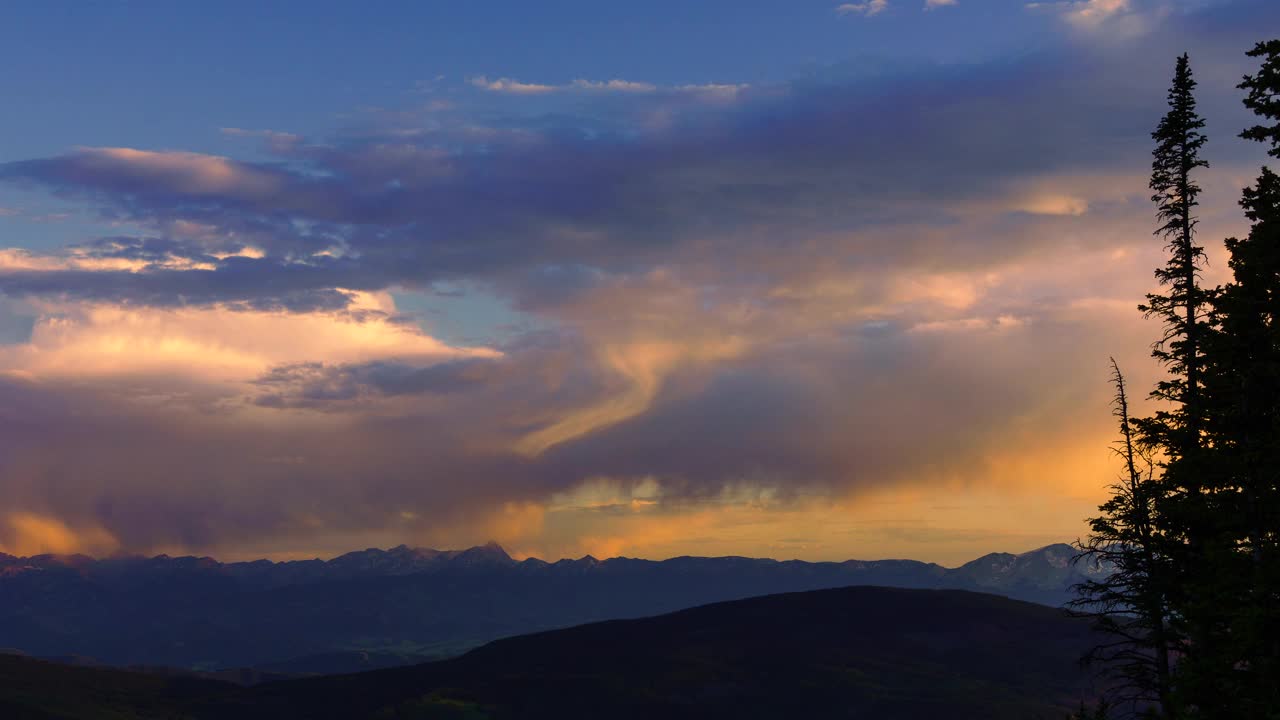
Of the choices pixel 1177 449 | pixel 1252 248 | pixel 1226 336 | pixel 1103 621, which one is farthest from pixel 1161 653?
pixel 1252 248

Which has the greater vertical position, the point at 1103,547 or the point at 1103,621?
the point at 1103,547

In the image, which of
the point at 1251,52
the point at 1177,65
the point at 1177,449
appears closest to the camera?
the point at 1251,52

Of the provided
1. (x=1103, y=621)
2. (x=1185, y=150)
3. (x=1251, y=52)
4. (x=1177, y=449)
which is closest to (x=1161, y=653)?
(x=1103, y=621)

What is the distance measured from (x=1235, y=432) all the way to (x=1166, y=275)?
9.55 m

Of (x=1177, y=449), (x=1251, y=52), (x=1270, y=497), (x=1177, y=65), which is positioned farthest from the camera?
(x=1177, y=65)

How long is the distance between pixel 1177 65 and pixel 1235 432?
18288 millimetres

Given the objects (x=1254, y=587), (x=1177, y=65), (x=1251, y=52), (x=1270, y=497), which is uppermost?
(x=1177, y=65)

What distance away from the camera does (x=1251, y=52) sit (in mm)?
39406

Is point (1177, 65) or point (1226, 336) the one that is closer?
point (1226, 336)

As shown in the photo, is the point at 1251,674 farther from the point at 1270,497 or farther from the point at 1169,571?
the point at 1169,571

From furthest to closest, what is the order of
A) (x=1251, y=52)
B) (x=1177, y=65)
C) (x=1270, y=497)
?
1. (x=1177, y=65)
2. (x=1270, y=497)
3. (x=1251, y=52)

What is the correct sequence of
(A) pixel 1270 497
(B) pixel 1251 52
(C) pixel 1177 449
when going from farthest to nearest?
1. (C) pixel 1177 449
2. (A) pixel 1270 497
3. (B) pixel 1251 52

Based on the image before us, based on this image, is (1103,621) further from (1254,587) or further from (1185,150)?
(1185,150)

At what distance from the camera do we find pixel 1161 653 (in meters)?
51.1
